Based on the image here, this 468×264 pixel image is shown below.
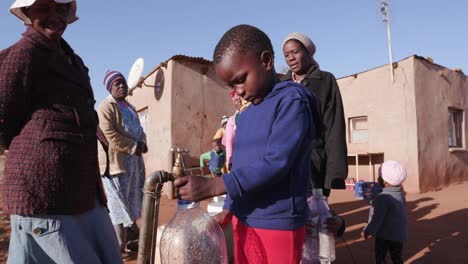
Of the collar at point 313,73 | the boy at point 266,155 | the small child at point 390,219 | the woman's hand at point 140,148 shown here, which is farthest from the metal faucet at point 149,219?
the woman's hand at point 140,148

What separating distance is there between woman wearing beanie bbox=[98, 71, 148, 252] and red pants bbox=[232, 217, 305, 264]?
2.53 m

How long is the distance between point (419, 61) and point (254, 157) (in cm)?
1038

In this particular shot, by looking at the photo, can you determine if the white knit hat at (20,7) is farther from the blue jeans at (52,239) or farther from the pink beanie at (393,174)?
the pink beanie at (393,174)

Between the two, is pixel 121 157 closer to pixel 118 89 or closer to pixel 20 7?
pixel 118 89

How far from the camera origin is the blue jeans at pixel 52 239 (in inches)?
52.9

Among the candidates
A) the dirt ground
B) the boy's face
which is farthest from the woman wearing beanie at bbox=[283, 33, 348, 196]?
the dirt ground

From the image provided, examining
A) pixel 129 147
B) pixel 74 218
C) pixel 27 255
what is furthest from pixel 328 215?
pixel 129 147

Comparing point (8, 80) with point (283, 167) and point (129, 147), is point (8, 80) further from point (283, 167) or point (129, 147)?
point (129, 147)

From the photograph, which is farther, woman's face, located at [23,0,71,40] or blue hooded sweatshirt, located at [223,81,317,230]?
woman's face, located at [23,0,71,40]

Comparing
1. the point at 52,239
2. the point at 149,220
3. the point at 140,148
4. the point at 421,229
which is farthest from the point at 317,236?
the point at 421,229

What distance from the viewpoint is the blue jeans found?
1.34m

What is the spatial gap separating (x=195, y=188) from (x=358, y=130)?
38.4ft

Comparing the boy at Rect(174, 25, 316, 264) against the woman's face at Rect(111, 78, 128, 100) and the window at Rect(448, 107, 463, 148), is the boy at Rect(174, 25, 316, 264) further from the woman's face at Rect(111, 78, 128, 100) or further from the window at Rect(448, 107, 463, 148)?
the window at Rect(448, 107, 463, 148)

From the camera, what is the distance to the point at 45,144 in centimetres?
137
